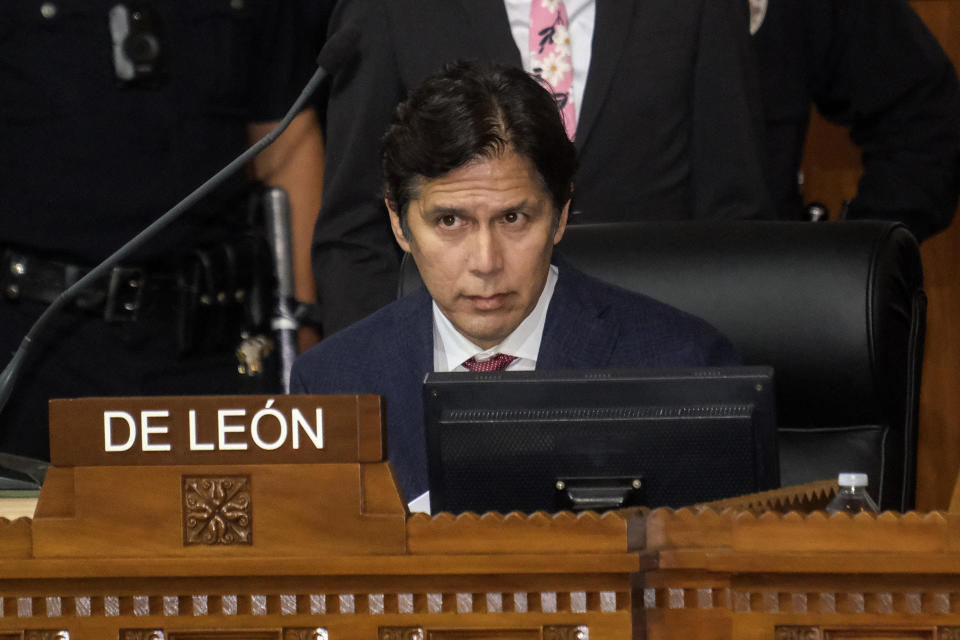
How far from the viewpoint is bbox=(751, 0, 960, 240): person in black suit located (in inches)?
112

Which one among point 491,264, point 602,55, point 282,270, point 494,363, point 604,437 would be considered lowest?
point 604,437

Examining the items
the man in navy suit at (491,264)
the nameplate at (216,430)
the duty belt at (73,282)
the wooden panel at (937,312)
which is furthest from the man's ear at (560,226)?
the wooden panel at (937,312)

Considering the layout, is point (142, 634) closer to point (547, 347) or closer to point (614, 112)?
point (547, 347)

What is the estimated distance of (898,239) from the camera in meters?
1.86

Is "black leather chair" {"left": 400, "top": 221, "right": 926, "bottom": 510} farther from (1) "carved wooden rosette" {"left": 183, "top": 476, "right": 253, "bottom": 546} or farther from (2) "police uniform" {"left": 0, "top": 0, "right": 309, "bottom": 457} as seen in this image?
(1) "carved wooden rosette" {"left": 183, "top": 476, "right": 253, "bottom": 546}

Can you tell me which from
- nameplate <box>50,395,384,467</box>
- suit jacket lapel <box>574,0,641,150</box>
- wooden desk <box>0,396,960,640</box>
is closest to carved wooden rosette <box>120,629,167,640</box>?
wooden desk <box>0,396,960,640</box>

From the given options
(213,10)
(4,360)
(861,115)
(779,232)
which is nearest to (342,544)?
(779,232)

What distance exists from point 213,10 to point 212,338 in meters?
0.54

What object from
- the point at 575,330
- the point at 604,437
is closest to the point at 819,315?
the point at 575,330

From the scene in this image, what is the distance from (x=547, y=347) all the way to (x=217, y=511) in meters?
0.92

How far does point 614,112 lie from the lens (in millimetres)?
2387

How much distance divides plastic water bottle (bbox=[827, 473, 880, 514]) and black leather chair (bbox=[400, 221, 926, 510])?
575 mm

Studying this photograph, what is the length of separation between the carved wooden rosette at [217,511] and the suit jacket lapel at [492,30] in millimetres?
1485

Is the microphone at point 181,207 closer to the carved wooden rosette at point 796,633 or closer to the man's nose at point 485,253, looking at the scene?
the man's nose at point 485,253
